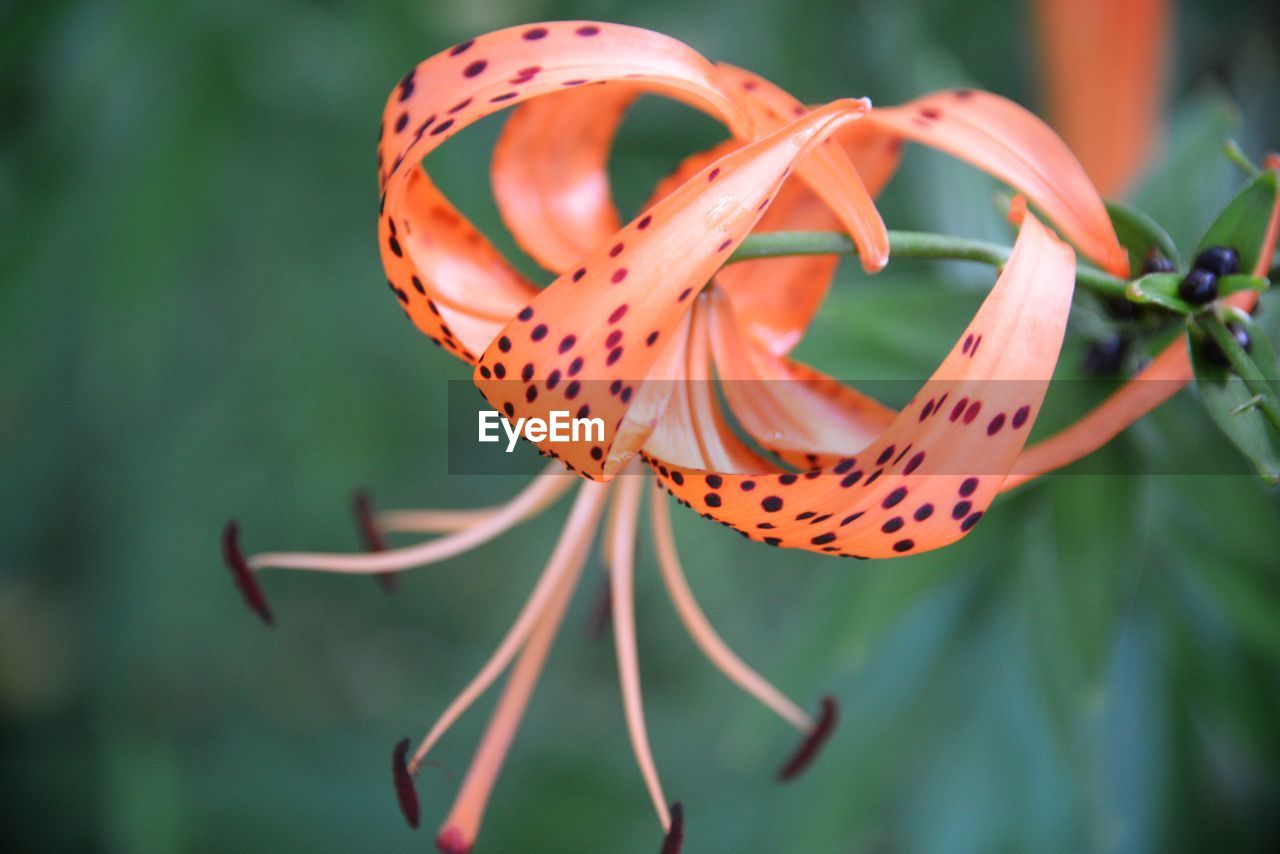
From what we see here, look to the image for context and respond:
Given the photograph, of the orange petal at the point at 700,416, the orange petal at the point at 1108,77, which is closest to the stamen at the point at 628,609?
the orange petal at the point at 700,416

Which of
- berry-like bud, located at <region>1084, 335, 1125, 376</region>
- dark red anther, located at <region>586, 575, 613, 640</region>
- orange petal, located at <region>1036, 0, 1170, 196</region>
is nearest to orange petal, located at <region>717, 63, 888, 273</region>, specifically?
berry-like bud, located at <region>1084, 335, 1125, 376</region>

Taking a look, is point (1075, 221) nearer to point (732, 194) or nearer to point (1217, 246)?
point (1217, 246)

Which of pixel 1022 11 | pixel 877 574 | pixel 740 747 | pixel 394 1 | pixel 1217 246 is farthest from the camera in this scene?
pixel 1022 11

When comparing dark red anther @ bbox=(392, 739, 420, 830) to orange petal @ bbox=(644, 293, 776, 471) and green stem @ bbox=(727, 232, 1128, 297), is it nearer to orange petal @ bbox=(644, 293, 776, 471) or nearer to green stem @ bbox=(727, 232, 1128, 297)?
orange petal @ bbox=(644, 293, 776, 471)

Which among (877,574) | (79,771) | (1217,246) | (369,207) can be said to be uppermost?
(1217,246)

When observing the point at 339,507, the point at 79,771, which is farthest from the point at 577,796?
the point at 79,771

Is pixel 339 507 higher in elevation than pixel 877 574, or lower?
lower

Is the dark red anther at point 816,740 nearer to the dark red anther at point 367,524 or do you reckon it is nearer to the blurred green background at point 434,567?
the blurred green background at point 434,567
